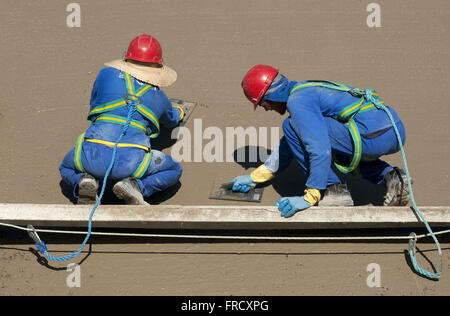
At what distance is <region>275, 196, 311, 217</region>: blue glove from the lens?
3684mm

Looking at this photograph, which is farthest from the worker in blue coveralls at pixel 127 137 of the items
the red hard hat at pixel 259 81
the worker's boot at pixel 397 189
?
the worker's boot at pixel 397 189

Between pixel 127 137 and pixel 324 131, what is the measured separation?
4.30 ft

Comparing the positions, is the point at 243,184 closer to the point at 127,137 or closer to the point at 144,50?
the point at 127,137

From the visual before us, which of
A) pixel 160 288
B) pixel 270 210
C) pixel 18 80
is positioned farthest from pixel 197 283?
pixel 18 80

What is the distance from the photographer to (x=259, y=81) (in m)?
3.86

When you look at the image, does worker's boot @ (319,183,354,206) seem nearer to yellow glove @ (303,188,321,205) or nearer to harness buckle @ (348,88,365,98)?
yellow glove @ (303,188,321,205)

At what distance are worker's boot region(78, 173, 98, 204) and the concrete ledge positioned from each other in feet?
0.52

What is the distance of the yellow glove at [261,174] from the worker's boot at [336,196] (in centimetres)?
46

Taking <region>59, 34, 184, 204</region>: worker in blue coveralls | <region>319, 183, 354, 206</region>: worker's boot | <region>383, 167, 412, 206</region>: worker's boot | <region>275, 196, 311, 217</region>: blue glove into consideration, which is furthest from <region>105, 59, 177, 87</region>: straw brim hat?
<region>383, 167, 412, 206</region>: worker's boot

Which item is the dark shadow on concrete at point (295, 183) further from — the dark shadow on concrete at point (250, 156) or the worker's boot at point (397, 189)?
the worker's boot at point (397, 189)

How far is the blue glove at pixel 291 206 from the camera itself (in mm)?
3684

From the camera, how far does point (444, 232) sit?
12.2 feet

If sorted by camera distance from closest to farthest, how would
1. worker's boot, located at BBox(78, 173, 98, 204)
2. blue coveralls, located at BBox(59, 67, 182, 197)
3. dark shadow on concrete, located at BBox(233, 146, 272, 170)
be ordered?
worker's boot, located at BBox(78, 173, 98, 204) → blue coveralls, located at BBox(59, 67, 182, 197) → dark shadow on concrete, located at BBox(233, 146, 272, 170)

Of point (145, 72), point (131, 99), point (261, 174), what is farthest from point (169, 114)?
point (261, 174)
